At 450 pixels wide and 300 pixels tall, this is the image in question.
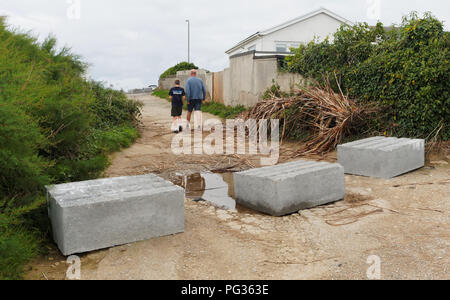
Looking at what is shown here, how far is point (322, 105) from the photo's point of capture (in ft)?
33.5

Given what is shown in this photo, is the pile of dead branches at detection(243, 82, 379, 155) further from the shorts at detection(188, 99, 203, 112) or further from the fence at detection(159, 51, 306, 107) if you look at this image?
the shorts at detection(188, 99, 203, 112)

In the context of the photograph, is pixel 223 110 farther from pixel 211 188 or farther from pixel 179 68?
pixel 179 68

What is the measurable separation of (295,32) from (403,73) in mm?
17455

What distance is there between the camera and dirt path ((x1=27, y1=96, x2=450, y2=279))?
3.64 m

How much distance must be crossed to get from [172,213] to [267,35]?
856 inches

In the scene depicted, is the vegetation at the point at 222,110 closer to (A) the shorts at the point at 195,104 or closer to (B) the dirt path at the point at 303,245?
(A) the shorts at the point at 195,104

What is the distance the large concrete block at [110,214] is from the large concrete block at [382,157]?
4072 mm

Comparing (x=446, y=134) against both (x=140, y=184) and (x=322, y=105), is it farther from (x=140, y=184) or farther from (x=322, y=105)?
(x=140, y=184)

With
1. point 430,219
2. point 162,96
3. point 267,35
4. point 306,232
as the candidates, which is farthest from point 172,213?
point 162,96

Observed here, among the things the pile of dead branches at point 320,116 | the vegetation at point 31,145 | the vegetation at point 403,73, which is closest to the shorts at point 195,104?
the pile of dead branches at point 320,116

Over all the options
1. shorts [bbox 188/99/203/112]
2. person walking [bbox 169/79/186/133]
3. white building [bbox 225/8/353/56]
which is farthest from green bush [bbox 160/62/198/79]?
shorts [bbox 188/99/203/112]

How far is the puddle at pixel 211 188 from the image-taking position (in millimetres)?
6039

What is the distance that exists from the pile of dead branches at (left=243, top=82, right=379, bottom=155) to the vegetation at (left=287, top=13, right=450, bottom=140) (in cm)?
39

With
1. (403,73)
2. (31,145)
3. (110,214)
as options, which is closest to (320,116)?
(403,73)
